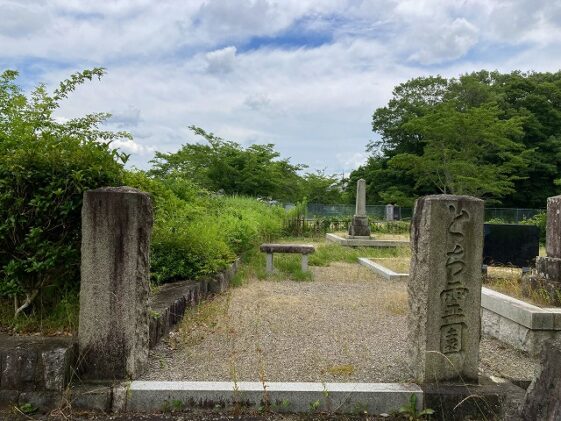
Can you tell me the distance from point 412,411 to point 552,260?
3.52m

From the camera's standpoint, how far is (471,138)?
28359mm

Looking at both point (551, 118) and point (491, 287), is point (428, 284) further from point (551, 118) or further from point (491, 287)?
point (551, 118)

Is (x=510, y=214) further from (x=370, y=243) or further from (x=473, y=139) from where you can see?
(x=370, y=243)

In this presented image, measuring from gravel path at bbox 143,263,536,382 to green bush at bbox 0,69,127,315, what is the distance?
1150 millimetres

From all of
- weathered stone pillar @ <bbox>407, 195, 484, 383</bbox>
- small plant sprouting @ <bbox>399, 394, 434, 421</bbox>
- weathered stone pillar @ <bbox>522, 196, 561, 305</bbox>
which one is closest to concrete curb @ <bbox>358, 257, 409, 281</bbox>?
weathered stone pillar @ <bbox>522, 196, 561, 305</bbox>

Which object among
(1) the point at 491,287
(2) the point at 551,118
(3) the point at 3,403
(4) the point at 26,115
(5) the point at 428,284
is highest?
(2) the point at 551,118

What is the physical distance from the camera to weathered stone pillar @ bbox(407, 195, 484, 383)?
3590 millimetres

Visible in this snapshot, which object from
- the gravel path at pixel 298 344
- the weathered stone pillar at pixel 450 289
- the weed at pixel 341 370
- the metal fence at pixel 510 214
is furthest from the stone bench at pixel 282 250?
the metal fence at pixel 510 214

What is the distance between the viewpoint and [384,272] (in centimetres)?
966

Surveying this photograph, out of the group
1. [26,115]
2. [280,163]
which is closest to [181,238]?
[26,115]

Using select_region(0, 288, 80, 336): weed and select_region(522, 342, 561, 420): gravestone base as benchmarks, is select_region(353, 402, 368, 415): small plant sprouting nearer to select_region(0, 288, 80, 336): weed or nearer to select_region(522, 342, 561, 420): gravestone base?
select_region(522, 342, 561, 420): gravestone base

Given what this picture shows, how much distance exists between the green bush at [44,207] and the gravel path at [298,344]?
115 cm

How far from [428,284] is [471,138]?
1070 inches

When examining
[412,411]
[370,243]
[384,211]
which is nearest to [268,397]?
[412,411]
